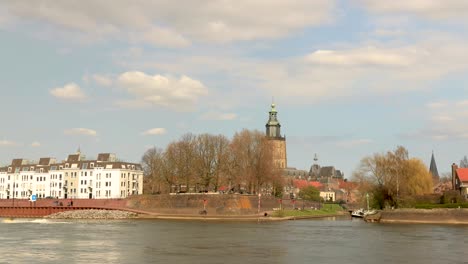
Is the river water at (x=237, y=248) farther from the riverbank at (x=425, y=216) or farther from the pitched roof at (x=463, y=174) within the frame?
the pitched roof at (x=463, y=174)

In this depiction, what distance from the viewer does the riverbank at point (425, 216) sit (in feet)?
305

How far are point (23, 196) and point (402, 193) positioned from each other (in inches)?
4730

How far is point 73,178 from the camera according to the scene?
557 feet

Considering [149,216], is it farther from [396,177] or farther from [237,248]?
[237,248]

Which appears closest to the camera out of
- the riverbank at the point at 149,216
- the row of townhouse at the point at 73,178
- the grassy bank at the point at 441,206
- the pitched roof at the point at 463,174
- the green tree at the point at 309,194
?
the grassy bank at the point at 441,206

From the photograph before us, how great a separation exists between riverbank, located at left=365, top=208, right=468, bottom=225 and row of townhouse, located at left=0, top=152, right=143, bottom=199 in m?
87.3

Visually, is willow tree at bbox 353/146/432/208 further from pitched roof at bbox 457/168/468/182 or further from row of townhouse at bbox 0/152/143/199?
row of townhouse at bbox 0/152/143/199

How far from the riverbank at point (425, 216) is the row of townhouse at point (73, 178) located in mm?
87268

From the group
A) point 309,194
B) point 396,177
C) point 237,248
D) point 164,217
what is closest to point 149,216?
point 164,217

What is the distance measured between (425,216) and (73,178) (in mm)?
Answer: 107297

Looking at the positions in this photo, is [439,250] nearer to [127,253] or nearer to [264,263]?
[264,263]

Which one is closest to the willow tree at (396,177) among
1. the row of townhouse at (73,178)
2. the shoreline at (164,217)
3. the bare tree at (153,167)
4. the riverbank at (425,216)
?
the riverbank at (425,216)

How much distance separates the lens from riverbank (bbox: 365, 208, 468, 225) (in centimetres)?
9300

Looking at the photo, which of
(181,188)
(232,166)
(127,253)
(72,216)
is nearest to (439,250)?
(127,253)
